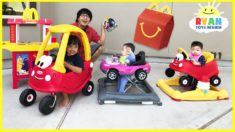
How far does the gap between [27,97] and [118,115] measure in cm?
63

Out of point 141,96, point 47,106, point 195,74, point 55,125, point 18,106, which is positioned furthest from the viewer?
point 195,74

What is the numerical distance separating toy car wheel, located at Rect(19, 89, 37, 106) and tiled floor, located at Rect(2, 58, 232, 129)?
35mm

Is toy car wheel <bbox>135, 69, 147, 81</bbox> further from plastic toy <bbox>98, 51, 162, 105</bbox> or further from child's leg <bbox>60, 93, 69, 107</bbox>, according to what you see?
child's leg <bbox>60, 93, 69, 107</bbox>

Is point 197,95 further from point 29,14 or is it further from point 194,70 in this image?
point 29,14

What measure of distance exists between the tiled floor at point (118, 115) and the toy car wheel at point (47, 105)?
36 mm

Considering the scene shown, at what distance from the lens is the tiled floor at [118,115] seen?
1.57m

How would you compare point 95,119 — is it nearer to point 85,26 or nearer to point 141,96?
point 141,96

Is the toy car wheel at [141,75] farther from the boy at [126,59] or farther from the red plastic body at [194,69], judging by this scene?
the red plastic body at [194,69]

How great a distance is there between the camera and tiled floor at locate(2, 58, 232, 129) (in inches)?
61.7

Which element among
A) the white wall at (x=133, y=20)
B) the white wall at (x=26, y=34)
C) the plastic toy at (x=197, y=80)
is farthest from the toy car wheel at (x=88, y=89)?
the white wall at (x=133, y=20)

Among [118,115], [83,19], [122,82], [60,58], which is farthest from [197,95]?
[83,19]

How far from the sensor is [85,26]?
2576mm

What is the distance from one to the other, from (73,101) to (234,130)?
1.11m

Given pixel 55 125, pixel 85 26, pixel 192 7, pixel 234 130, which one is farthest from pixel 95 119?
pixel 192 7
